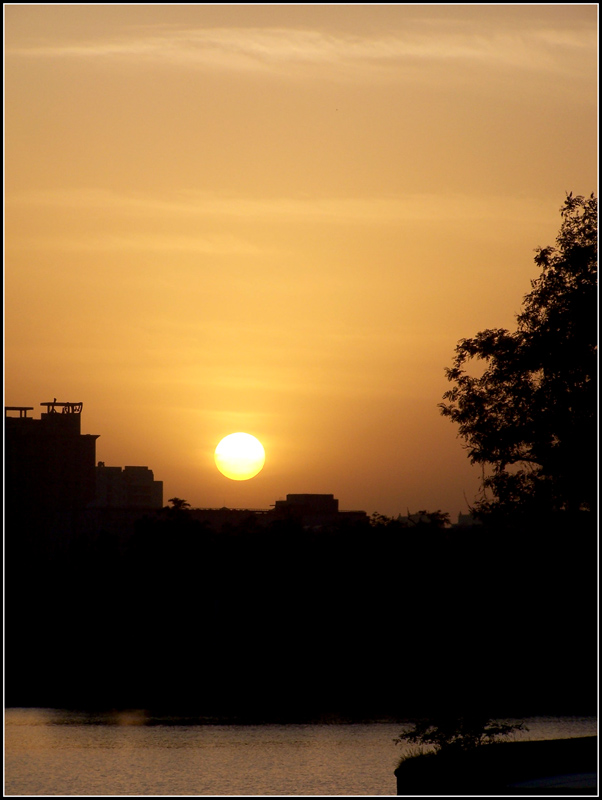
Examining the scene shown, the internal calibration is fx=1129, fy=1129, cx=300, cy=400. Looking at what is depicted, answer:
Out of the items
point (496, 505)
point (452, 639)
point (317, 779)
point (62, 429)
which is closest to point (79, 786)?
point (317, 779)

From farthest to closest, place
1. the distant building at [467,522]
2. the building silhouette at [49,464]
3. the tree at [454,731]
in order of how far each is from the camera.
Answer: the building silhouette at [49,464], the distant building at [467,522], the tree at [454,731]

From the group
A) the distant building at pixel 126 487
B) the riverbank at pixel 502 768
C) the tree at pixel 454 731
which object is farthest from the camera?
the distant building at pixel 126 487

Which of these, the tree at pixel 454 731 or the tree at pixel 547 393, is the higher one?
the tree at pixel 547 393

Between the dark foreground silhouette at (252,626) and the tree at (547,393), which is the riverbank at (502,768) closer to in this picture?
the tree at (547,393)

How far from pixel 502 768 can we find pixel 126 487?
5459 inches

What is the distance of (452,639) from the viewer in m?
58.1

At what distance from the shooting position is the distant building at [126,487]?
501 feet

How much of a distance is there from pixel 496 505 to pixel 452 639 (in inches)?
1402

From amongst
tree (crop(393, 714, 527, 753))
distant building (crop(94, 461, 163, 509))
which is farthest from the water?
distant building (crop(94, 461, 163, 509))

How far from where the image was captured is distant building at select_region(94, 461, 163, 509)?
152625 mm

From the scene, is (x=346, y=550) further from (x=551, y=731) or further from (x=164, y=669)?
(x=551, y=731)

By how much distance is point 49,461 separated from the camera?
362 feet

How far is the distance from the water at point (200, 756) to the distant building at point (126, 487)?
98843mm

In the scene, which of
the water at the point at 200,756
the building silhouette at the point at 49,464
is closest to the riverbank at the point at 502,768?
the water at the point at 200,756
